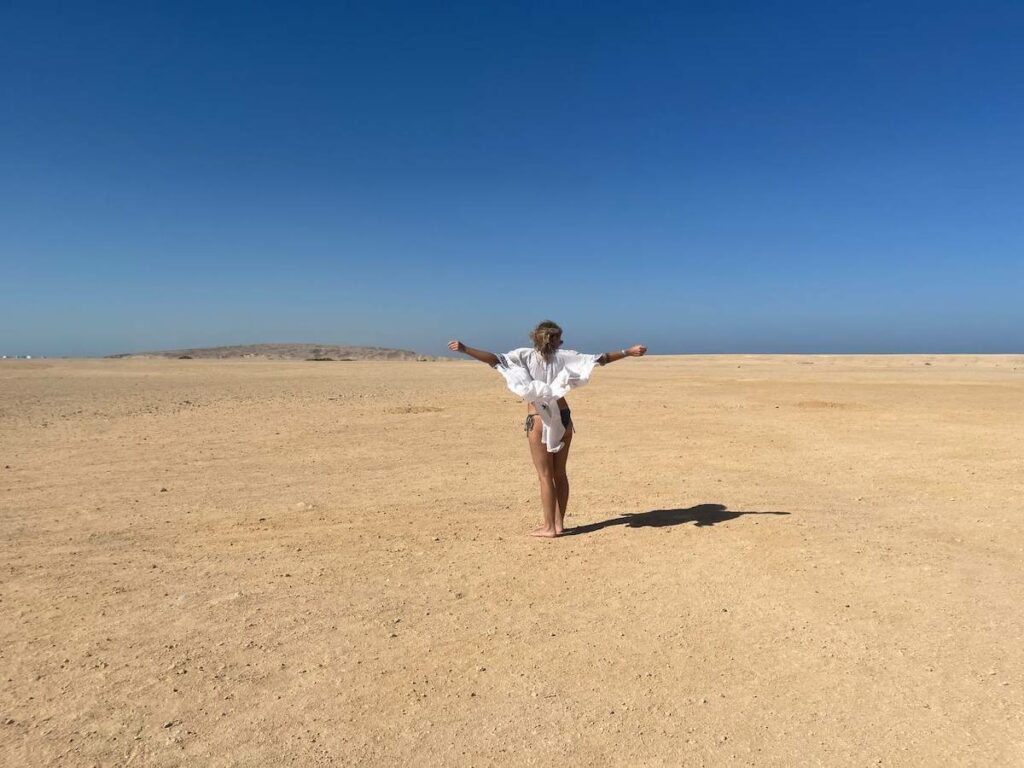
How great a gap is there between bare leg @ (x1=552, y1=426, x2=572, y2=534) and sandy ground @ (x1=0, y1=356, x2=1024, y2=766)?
217 millimetres

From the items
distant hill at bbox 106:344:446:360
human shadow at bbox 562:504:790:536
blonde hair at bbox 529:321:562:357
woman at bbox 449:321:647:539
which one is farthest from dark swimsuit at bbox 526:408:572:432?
distant hill at bbox 106:344:446:360

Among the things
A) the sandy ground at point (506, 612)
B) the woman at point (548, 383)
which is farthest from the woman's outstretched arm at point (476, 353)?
the sandy ground at point (506, 612)

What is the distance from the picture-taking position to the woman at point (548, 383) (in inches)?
254

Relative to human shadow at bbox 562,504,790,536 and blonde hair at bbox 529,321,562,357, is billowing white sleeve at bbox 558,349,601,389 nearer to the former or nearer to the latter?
blonde hair at bbox 529,321,562,357

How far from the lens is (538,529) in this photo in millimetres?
6980

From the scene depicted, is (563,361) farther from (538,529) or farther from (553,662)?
(553,662)

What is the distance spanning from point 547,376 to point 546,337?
0.36 m

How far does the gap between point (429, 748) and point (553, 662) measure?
103 cm

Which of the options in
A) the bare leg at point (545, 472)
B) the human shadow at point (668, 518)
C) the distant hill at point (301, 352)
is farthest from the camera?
the distant hill at point (301, 352)

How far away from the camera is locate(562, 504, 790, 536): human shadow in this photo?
280 inches

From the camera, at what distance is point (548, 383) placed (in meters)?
6.50

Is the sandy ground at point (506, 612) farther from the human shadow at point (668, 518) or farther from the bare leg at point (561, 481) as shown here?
the bare leg at point (561, 481)

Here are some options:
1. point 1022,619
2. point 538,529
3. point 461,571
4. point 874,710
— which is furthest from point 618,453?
point 874,710

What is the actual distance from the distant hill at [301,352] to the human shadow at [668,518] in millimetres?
65089
